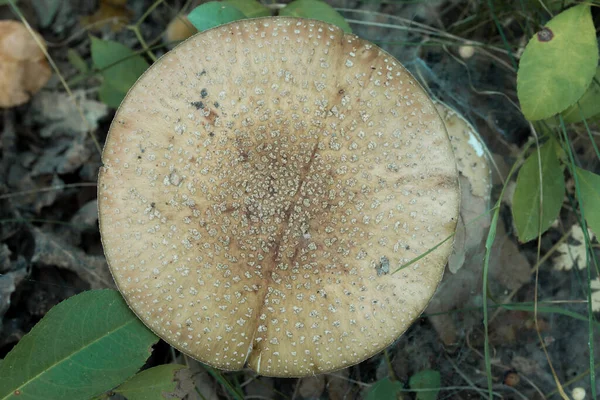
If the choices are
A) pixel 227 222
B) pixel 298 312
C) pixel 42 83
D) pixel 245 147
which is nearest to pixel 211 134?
pixel 245 147

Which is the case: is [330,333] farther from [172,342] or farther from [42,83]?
[42,83]

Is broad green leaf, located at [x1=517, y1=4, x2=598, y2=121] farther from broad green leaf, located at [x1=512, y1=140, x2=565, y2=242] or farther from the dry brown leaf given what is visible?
the dry brown leaf

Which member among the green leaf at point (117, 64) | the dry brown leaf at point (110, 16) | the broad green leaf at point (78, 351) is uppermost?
the dry brown leaf at point (110, 16)

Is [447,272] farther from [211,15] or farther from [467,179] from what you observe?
[211,15]

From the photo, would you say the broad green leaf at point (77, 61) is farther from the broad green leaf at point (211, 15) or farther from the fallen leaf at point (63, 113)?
the broad green leaf at point (211, 15)

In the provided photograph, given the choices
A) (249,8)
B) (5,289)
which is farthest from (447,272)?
(5,289)

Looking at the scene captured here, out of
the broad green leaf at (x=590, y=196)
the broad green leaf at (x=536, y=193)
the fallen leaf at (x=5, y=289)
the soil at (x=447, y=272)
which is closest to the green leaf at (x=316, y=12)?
the soil at (x=447, y=272)

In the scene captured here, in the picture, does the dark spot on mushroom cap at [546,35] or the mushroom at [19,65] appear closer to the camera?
the dark spot on mushroom cap at [546,35]

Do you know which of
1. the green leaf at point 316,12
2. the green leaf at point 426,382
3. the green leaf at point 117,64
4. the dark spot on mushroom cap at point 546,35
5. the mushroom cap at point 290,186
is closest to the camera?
the mushroom cap at point 290,186
